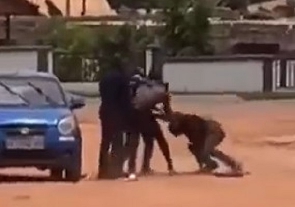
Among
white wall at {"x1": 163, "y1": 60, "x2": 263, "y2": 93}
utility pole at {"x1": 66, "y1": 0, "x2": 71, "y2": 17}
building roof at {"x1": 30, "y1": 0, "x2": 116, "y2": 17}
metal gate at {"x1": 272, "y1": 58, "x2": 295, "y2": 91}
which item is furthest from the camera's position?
building roof at {"x1": 30, "y1": 0, "x2": 116, "y2": 17}

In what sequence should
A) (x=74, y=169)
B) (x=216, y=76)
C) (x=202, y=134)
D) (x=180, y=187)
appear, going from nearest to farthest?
(x=180, y=187)
(x=74, y=169)
(x=202, y=134)
(x=216, y=76)

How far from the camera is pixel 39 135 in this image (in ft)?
50.5

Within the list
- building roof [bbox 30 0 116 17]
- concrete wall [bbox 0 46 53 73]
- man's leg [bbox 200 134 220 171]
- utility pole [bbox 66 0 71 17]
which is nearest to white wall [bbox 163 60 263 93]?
concrete wall [bbox 0 46 53 73]

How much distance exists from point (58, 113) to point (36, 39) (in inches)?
1389

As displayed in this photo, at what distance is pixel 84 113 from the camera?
31.9m

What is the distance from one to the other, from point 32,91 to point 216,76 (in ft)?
77.9

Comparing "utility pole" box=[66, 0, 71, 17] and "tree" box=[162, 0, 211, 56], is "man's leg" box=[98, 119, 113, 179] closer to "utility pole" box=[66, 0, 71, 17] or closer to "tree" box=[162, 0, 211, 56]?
"tree" box=[162, 0, 211, 56]

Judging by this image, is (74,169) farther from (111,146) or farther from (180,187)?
(180,187)

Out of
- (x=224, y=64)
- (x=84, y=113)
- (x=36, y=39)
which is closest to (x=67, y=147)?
(x=84, y=113)

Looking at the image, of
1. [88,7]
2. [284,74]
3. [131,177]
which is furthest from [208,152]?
[88,7]

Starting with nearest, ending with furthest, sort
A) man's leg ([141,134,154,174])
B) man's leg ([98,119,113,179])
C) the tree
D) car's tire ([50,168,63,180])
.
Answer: car's tire ([50,168,63,180]) < man's leg ([98,119,113,179]) < man's leg ([141,134,154,174]) < the tree

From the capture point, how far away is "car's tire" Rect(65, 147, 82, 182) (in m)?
15.6

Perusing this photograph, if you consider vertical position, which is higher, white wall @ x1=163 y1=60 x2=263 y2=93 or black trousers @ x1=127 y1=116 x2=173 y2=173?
black trousers @ x1=127 y1=116 x2=173 y2=173

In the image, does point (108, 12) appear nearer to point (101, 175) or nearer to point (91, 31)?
point (91, 31)
